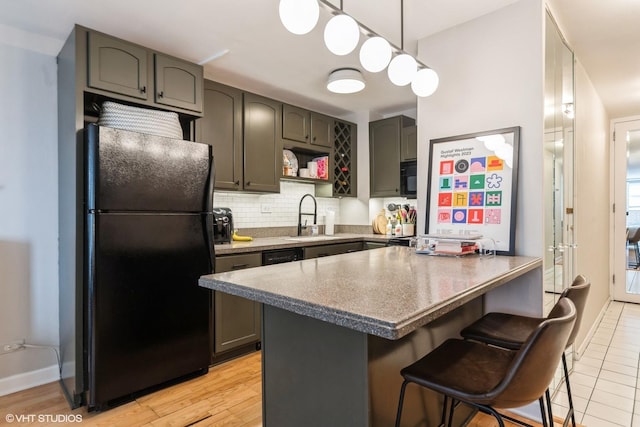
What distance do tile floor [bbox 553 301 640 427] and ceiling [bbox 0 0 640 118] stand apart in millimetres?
2403

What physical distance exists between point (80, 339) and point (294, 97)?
9.08ft

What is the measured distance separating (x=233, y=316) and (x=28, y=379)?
54.1 inches

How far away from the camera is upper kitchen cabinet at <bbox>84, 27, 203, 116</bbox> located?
2.17 m

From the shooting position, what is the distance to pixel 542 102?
77.9 inches

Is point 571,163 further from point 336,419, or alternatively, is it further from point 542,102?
point 336,419

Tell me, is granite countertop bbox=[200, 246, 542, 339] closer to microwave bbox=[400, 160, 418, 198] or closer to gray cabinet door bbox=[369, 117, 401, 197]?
microwave bbox=[400, 160, 418, 198]

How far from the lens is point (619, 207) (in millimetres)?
4480

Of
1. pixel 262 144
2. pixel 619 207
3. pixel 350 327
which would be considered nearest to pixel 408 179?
pixel 262 144

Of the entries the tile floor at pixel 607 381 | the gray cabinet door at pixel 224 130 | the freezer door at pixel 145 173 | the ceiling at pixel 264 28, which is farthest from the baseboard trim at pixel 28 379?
the tile floor at pixel 607 381

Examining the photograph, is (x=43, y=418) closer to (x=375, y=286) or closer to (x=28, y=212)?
(x=28, y=212)

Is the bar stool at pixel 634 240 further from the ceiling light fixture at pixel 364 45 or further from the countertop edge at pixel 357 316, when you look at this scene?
the countertop edge at pixel 357 316

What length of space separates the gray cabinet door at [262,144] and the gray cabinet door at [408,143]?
136 centimetres

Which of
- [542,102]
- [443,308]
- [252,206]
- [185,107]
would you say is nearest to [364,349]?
[443,308]

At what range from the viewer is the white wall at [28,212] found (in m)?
2.33
